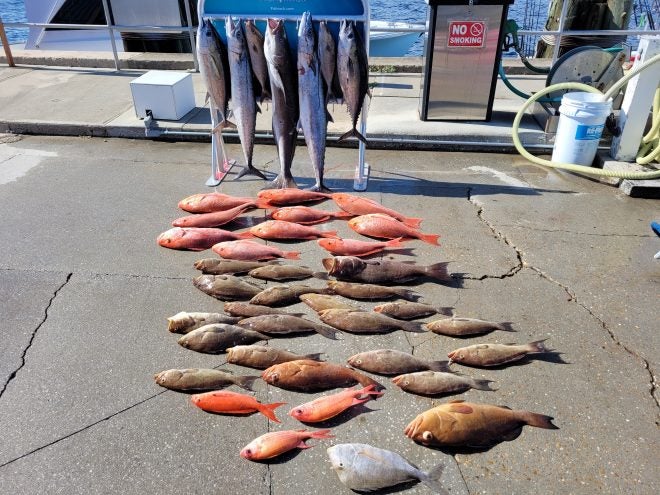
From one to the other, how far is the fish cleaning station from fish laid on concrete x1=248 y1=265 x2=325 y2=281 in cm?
3

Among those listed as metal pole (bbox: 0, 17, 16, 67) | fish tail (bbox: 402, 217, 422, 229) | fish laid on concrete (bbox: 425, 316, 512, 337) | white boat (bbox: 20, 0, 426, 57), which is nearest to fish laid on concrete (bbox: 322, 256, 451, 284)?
fish laid on concrete (bbox: 425, 316, 512, 337)

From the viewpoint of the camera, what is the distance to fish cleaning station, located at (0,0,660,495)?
297 cm

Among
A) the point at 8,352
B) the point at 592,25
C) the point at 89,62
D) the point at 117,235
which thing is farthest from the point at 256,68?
the point at 592,25

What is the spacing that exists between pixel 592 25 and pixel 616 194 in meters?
6.83

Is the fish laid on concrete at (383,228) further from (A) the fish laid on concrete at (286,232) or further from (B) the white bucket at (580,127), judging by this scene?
(B) the white bucket at (580,127)

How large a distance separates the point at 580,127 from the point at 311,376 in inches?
194

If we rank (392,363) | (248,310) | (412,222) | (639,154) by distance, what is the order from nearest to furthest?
1. (392,363)
2. (248,310)
3. (412,222)
4. (639,154)

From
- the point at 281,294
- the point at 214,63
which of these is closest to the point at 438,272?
the point at 281,294

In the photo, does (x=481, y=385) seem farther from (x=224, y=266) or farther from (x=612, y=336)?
(x=224, y=266)

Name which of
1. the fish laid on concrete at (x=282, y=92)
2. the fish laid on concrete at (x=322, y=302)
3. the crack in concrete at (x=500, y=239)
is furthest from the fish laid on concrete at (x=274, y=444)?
the fish laid on concrete at (x=282, y=92)

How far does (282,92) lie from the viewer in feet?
17.6

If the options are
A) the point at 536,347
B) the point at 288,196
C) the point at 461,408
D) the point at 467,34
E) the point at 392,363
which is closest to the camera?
the point at 461,408

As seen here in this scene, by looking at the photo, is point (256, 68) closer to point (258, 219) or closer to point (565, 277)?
point (258, 219)

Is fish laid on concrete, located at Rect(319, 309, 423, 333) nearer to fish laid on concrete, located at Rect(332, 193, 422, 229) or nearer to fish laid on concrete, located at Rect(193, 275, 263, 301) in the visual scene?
fish laid on concrete, located at Rect(193, 275, 263, 301)
